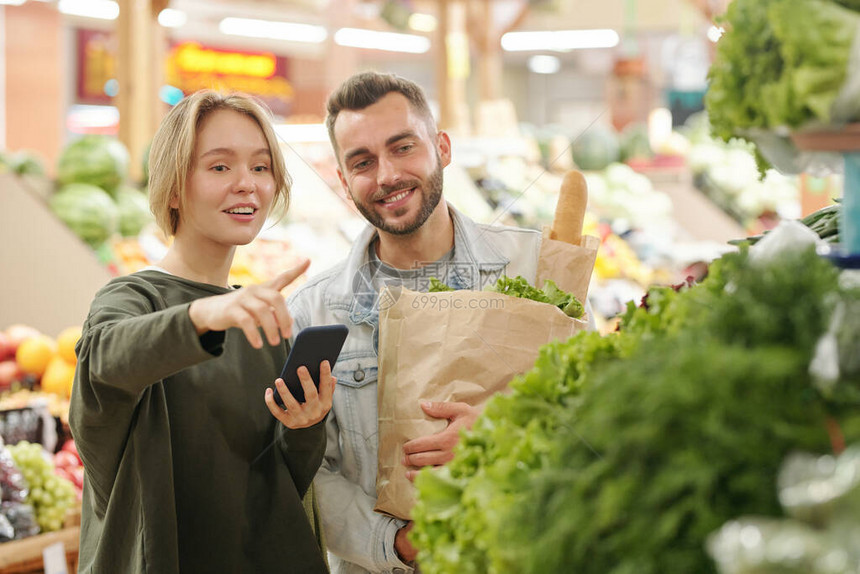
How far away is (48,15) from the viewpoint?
33.4 feet

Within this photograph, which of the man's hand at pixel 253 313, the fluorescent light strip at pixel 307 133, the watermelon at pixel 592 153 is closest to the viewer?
the man's hand at pixel 253 313

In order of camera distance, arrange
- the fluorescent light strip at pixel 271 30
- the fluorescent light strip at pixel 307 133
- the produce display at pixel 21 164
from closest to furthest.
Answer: the produce display at pixel 21 164 → the fluorescent light strip at pixel 307 133 → the fluorescent light strip at pixel 271 30

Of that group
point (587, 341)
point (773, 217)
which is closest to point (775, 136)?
point (587, 341)

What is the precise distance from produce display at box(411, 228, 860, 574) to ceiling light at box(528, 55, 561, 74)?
1751 cm

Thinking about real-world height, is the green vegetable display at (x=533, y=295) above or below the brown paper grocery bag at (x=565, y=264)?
below

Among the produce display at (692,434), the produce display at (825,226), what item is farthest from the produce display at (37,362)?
the produce display at (692,434)

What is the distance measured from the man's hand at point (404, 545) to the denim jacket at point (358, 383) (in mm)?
11

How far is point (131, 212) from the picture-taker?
15.2ft

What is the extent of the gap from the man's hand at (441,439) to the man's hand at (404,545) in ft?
0.65

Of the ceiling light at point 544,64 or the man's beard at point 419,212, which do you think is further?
the ceiling light at point 544,64

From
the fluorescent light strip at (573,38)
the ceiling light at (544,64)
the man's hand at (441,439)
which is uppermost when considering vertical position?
the ceiling light at (544,64)

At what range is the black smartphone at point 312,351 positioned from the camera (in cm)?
146

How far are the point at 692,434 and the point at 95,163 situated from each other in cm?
447

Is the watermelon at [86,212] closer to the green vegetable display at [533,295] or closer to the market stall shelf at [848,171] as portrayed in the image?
the green vegetable display at [533,295]
